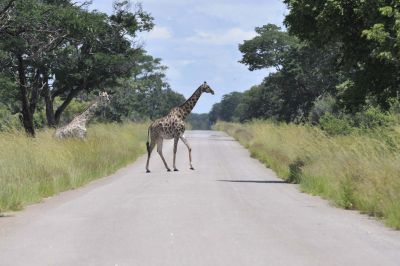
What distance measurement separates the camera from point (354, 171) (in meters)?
15.0

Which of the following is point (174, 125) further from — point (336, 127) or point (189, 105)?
point (336, 127)

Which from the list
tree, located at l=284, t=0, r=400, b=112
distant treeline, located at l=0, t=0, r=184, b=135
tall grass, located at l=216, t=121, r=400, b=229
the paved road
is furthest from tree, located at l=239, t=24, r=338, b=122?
the paved road

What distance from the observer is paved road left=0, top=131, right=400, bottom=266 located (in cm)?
800

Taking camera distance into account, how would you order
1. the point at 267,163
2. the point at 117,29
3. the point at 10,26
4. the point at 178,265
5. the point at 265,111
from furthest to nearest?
the point at 265,111 < the point at 117,29 < the point at 267,163 < the point at 10,26 < the point at 178,265

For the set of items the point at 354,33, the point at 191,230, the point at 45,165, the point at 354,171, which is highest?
the point at 354,33

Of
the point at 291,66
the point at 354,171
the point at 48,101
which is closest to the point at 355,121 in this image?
the point at 354,171

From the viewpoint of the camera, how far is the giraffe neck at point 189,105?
2548 centimetres

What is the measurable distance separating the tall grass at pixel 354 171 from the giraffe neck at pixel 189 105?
12.6 ft

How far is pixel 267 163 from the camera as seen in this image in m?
27.4

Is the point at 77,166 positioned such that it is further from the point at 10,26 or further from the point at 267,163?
the point at 267,163

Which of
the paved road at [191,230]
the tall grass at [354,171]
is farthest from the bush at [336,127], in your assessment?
the paved road at [191,230]

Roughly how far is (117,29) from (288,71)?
18002 millimetres

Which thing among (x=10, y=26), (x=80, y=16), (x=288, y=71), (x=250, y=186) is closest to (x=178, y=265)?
(x=250, y=186)

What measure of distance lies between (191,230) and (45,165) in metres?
9.29
